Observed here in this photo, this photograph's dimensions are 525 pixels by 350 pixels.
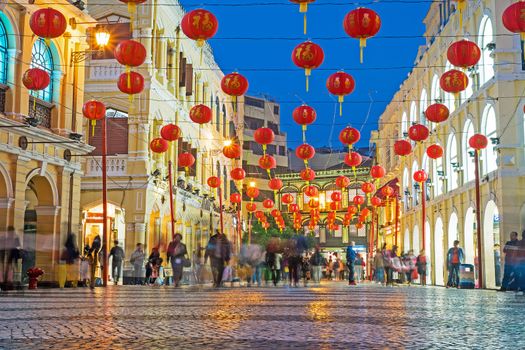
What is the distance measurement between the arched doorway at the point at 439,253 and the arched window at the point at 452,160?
2644 millimetres

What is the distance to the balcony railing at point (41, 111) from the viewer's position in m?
22.9

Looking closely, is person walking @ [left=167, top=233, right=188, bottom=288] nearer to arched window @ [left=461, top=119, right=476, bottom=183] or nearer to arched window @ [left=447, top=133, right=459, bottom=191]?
arched window @ [left=461, top=119, right=476, bottom=183]

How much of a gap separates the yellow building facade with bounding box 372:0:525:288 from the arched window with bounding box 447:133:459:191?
0.05m

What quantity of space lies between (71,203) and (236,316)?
1597cm

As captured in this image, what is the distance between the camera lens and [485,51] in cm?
2822

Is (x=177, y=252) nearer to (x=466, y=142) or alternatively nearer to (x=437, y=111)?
Answer: (x=437, y=111)

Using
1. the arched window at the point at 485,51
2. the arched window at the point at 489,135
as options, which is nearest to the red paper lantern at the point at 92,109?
the arched window at the point at 485,51

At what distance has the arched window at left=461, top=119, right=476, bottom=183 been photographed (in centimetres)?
3080

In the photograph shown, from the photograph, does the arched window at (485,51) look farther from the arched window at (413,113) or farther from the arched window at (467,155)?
the arched window at (413,113)

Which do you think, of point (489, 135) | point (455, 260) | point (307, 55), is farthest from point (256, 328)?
point (489, 135)

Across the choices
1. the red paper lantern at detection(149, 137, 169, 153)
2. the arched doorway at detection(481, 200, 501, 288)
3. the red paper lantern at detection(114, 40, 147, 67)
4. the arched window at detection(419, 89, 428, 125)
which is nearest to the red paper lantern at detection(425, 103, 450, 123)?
the arched doorway at detection(481, 200, 501, 288)

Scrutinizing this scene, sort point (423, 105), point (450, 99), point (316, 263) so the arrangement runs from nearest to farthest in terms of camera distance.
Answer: point (316, 263) → point (450, 99) → point (423, 105)

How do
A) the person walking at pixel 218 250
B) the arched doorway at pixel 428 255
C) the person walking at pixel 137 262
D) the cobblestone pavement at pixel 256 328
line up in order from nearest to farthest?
the cobblestone pavement at pixel 256 328
the person walking at pixel 218 250
the person walking at pixel 137 262
the arched doorway at pixel 428 255

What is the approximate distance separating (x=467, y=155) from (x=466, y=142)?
1.92 feet
